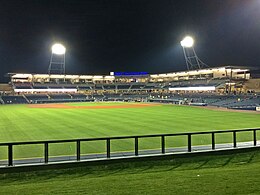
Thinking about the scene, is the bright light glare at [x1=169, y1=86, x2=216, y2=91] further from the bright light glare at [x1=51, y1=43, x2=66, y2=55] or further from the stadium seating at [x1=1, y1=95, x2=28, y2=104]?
the stadium seating at [x1=1, y1=95, x2=28, y2=104]

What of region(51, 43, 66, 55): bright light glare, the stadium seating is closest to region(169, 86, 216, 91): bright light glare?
region(51, 43, 66, 55): bright light glare

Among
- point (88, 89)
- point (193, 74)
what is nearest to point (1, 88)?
point (88, 89)

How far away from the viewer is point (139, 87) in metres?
104

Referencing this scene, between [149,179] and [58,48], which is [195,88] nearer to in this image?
[58,48]

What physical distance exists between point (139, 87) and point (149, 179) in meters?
96.7

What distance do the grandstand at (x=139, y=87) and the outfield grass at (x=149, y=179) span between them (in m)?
45.7

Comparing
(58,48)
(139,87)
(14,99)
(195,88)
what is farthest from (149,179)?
(139,87)

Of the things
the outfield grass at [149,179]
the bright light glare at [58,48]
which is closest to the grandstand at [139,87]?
the bright light glare at [58,48]

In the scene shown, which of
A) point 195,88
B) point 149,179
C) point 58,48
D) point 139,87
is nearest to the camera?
point 149,179

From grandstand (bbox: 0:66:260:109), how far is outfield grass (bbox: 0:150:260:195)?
45.7 meters

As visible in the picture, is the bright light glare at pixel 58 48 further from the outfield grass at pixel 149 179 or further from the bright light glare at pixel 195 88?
the outfield grass at pixel 149 179

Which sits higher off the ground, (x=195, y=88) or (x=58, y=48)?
(x=58, y=48)

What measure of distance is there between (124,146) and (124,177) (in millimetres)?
7023

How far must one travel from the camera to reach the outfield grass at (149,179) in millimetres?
6917
